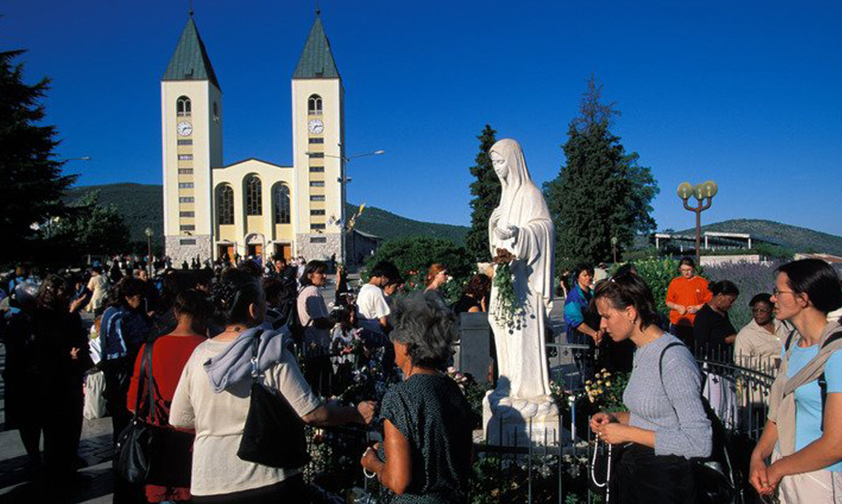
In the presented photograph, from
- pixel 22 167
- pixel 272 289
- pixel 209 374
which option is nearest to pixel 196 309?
pixel 209 374

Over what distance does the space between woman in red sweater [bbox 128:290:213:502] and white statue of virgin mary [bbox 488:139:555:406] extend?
2.41 metres

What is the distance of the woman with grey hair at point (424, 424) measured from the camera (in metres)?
2.16

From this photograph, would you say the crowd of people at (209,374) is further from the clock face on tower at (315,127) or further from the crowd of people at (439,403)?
the clock face on tower at (315,127)

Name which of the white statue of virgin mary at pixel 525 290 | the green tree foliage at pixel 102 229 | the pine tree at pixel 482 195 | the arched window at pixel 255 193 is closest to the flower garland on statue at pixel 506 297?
the white statue of virgin mary at pixel 525 290

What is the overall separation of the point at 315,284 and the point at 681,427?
546 centimetres

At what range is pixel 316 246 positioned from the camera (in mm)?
60188

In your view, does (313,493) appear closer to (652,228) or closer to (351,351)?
(351,351)

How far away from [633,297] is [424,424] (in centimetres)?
116

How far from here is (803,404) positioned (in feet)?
8.09

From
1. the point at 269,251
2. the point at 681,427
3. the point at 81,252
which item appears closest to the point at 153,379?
the point at 681,427

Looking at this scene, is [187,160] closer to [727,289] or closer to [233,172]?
[233,172]

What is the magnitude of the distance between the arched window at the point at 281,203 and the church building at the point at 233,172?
5.54 feet

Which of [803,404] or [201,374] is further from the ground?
[201,374]

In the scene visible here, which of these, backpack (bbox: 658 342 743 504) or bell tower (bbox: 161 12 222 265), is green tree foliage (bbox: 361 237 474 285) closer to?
backpack (bbox: 658 342 743 504)
